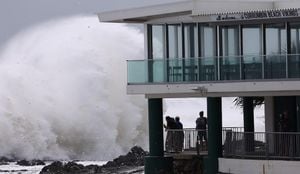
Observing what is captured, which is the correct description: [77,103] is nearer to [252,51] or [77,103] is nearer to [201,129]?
[201,129]

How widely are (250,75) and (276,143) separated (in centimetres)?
220

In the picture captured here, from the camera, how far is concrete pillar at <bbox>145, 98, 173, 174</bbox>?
46562mm

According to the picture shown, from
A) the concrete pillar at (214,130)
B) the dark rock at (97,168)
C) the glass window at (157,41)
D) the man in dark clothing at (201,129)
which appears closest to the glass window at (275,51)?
the concrete pillar at (214,130)

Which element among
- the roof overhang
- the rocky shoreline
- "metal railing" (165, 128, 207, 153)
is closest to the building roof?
the roof overhang

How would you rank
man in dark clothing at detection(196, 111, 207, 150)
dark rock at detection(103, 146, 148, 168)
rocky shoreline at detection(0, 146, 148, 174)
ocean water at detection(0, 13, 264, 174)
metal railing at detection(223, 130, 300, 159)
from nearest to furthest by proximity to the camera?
metal railing at detection(223, 130, 300, 159), man in dark clothing at detection(196, 111, 207, 150), rocky shoreline at detection(0, 146, 148, 174), dark rock at detection(103, 146, 148, 168), ocean water at detection(0, 13, 264, 174)

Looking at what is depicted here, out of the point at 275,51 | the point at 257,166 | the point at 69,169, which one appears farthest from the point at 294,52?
the point at 69,169

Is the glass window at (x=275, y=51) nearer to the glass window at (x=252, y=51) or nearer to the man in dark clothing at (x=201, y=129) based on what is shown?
the glass window at (x=252, y=51)

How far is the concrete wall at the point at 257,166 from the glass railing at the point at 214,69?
7.81 ft

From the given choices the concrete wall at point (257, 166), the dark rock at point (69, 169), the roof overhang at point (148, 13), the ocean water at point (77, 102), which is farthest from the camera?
the ocean water at point (77, 102)

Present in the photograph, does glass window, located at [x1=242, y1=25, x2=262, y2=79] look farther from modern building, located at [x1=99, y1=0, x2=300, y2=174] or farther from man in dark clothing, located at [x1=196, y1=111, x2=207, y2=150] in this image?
man in dark clothing, located at [x1=196, y1=111, x2=207, y2=150]

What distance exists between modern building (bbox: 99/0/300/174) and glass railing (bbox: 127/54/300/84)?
0.09 feet

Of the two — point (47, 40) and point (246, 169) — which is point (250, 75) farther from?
point (47, 40)

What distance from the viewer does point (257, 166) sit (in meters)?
41.2

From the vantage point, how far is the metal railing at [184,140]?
47.2 meters
